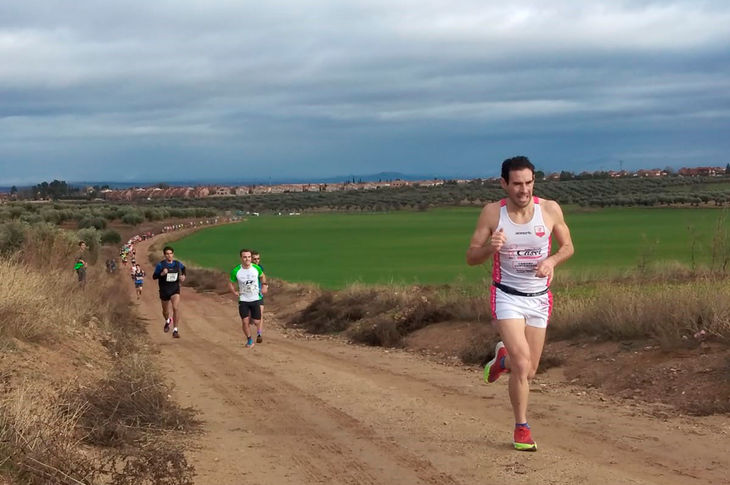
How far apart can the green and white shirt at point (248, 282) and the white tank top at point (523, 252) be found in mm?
9449

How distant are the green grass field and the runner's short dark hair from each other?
43.2ft

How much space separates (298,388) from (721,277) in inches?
407

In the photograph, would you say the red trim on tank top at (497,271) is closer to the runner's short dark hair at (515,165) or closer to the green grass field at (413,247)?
the runner's short dark hair at (515,165)

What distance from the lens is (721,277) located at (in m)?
17.4

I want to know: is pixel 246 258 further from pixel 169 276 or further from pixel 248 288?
pixel 169 276

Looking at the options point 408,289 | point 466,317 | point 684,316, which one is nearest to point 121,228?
point 408,289

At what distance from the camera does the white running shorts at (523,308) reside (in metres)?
7.09

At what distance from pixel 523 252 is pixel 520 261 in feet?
0.28

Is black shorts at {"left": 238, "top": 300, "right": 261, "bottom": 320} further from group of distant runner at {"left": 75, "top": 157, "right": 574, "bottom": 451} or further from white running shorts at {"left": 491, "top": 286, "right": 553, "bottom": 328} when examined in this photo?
white running shorts at {"left": 491, "top": 286, "right": 553, "bottom": 328}

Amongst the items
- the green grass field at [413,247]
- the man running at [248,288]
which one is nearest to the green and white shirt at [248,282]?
the man running at [248,288]

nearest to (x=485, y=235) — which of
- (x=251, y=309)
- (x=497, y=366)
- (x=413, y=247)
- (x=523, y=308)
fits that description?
(x=523, y=308)

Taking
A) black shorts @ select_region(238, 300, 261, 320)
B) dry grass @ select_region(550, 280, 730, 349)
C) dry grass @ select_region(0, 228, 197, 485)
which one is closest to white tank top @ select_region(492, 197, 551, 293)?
dry grass @ select_region(0, 228, 197, 485)

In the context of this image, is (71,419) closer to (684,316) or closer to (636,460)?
(636,460)

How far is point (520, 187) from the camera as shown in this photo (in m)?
7.01
